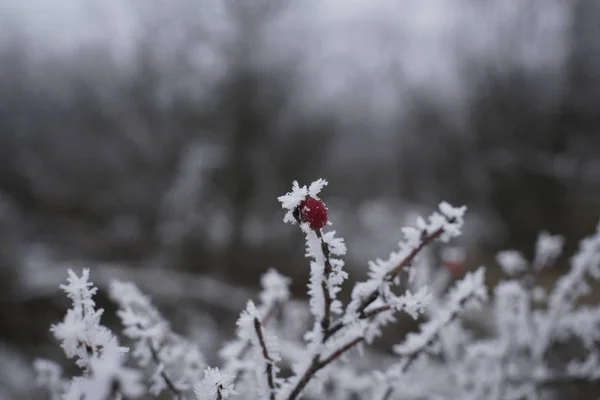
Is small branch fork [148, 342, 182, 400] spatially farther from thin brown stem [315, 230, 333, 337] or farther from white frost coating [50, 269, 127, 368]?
thin brown stem [315, 230, 333, 337]

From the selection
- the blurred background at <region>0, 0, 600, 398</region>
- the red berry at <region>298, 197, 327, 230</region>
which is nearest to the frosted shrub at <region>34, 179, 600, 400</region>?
the red berry at <region>298, 197, 327, 230</region>

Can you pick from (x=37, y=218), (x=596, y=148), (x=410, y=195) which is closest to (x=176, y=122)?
(x=37, y=218)

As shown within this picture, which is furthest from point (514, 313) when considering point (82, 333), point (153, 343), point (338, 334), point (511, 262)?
point (82, 333)

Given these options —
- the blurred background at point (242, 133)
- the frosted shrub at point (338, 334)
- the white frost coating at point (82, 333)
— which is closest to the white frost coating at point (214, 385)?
the frosted shrub at point (338, 334)

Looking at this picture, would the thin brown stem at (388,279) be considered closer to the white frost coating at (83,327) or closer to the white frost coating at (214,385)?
the white frost coating at (214,385)

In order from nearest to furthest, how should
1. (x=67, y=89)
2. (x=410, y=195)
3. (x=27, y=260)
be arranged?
(x=27, y=260) → (x=67, y=89) → (x=410, y=195)

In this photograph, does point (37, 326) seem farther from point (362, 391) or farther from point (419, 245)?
point (419, 245)

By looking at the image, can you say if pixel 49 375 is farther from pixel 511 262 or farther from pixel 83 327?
pixel 511 262

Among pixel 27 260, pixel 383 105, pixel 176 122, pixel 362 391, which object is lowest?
pixel 362 391
